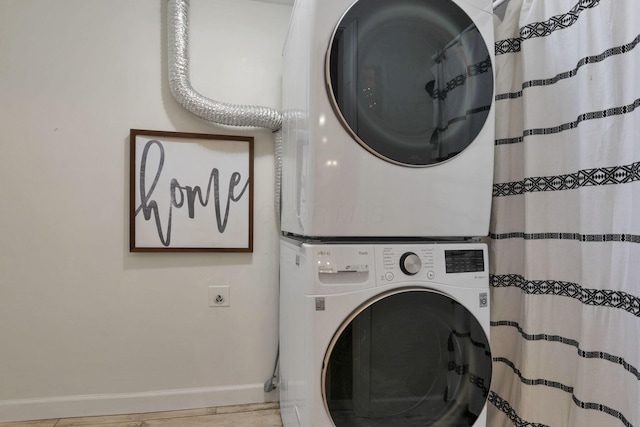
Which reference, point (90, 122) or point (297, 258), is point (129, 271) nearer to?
point (90, 122)

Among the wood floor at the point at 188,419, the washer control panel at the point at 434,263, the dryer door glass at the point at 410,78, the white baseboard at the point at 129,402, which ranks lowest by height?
the wood floor at the point at 188,419

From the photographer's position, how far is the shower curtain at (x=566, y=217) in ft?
→ 3.01

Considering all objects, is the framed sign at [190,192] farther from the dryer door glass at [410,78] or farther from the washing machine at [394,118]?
the dryer door glass at [410,78]

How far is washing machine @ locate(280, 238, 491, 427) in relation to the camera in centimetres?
94

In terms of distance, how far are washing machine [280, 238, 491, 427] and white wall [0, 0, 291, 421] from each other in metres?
0.82

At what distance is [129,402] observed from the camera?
1608mm

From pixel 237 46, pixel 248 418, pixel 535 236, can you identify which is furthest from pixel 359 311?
pixel 237 46

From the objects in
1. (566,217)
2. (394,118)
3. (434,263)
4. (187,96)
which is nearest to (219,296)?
(187,96)

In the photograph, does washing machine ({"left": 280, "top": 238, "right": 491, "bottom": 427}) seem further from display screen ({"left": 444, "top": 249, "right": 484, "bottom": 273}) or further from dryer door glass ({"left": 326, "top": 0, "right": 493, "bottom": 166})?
dryer door glass ({"left": 326, "top": 0, "right": 493, "bottom": 166})

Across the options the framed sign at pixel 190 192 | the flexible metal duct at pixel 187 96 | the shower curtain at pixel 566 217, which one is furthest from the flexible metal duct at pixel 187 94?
the shower curtain at pixel 566 217

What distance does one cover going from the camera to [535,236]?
3.82ft

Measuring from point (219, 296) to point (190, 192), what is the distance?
56 centimetres

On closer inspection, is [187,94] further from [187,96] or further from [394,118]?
[394,118]

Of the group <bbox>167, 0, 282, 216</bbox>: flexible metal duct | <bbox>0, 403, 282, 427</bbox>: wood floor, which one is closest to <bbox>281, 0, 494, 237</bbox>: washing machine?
<bbox>167, 0, 282, 216</bbox>: flexible metal duct
